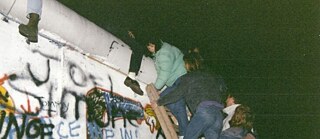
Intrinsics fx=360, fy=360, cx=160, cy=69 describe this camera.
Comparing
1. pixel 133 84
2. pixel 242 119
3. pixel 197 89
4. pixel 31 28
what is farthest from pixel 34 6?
pixel 242 119

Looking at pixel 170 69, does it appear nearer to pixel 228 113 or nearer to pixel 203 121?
pixel 203 121

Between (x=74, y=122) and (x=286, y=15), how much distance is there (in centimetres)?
634

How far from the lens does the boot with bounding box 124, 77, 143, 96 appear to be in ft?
16.5

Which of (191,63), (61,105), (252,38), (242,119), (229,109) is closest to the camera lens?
(61,105)

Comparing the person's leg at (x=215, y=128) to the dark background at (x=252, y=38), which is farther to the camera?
the dark background at (x=252, y=38)

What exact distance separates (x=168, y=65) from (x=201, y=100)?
28.0 inches

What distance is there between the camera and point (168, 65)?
4.88m

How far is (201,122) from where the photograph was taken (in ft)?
14.7

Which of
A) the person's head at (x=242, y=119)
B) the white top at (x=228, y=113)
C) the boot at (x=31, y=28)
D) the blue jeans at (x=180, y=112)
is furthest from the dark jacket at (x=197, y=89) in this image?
the boot at (x=31, y=28)

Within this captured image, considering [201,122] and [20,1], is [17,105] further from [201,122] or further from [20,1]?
[201,122]

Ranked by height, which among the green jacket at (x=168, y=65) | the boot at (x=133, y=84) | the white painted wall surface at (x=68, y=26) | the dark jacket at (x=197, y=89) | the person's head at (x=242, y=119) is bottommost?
the person's head at (x=242, y=119)

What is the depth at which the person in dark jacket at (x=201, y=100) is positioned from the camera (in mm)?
4473

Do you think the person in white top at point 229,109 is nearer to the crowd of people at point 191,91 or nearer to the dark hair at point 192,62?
the crowd of people at point 191,91

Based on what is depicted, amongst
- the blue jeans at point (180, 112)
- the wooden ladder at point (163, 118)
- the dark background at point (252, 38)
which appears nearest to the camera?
the wooden ladder at point (163, 118)
